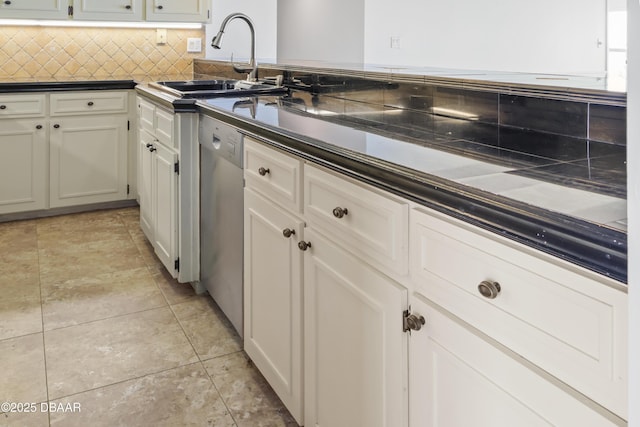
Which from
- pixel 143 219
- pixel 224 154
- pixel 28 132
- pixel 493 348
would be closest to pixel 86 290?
pixel 143 219

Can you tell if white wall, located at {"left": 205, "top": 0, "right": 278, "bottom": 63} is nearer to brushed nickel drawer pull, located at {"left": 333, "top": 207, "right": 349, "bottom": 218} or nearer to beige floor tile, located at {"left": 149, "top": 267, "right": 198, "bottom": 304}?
beige floor tile, located at {"left": 149, "top": 267, "right": 198, "bottom": 304}

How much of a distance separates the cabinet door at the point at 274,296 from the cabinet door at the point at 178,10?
109 inches

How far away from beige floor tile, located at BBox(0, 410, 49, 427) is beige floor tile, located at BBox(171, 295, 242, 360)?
21.2 inches

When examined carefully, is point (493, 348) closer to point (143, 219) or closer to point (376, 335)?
point (376, 335)

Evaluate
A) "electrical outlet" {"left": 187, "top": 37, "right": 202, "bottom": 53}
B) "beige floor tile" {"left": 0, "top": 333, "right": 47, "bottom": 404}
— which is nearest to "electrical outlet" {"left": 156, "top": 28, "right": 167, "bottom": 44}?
"electrical outlet" {"left": 187, "top": 37, "right": 202, "bottom": 53}

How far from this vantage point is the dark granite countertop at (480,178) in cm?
68

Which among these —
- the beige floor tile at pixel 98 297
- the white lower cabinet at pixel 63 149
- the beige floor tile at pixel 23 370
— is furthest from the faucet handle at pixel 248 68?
the beige floor tile at pixel 23 370

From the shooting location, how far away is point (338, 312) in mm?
1278

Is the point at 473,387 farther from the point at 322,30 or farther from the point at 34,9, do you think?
the point at 322,30

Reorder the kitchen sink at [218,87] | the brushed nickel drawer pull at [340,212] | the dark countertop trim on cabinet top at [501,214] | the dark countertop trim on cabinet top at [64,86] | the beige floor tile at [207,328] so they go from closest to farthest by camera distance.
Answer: the dark countertop trim on cabinet top at [501,214]
the brushed nickel drawer pull at [340,212]
the beige floor tile at [207,328]
the kitchen sink at [218,87]
the dark countertop trim on cabinet top at [64,86]

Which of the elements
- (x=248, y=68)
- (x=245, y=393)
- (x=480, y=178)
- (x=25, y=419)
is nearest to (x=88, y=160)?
(x=248, y=68)

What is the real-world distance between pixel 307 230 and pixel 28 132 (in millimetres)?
2897

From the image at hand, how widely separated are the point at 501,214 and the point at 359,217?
41 cm

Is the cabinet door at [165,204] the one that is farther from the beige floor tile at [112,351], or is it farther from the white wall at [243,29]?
the white wall at [243,29]
